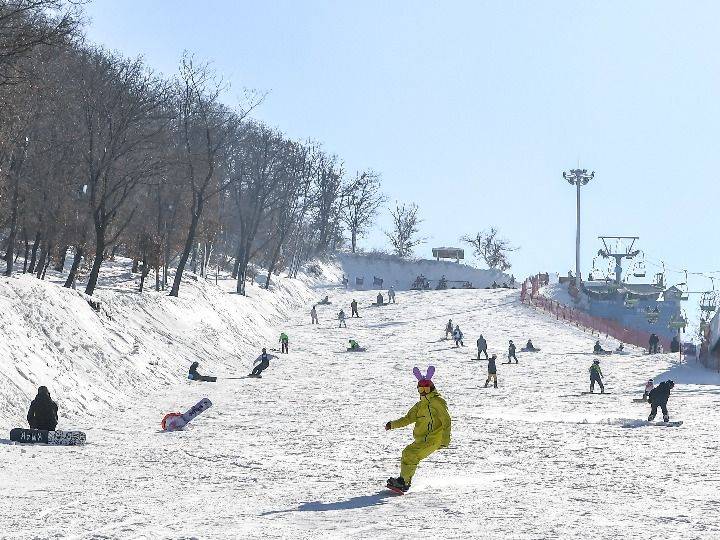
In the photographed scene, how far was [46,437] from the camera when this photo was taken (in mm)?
17016

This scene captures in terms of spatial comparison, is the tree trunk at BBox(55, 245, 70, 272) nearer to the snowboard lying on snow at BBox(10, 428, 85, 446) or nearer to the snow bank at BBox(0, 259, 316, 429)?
the snow bank at BBox(0, 259, 316, 429)

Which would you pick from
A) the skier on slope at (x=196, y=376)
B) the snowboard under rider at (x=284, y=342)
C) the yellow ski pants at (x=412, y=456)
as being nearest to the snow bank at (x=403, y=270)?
the snowboard under rider at (x=284, y=342)

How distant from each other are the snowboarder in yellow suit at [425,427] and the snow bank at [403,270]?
3451 inches

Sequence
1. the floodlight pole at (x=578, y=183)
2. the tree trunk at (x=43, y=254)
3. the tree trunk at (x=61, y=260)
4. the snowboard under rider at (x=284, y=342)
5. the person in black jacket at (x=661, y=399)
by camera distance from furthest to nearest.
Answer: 1. the floodlight pole at (x=578, y=183)
2. the tree trunk at (x=61, y=260)
3. the snowboard under rider at (x=284, y=342)
4. the tree trunk at (x=43, y=254)
5. the person in black jacket at (x=661, y=399)

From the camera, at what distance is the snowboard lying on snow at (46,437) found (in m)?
16.9

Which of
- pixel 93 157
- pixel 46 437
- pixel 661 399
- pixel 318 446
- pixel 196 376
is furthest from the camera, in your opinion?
pixel 93 157

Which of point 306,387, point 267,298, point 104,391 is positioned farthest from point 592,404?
point 267,298

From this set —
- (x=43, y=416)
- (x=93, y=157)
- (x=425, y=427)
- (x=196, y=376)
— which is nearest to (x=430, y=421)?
(x=425, y=427)

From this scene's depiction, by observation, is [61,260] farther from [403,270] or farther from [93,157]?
[403,270]

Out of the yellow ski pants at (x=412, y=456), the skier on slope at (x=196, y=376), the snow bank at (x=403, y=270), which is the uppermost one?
the snow bank at (x=403, y=270)

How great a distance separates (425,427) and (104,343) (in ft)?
58.4

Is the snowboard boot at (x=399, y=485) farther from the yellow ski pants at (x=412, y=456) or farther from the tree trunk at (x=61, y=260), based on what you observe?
the tree trunk at (x=61, y=260)

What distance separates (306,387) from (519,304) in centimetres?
3938

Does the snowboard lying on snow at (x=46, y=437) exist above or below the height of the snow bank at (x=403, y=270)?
below
